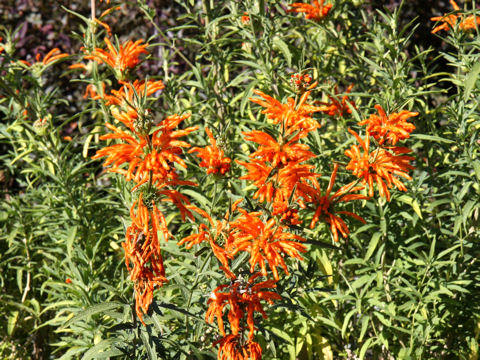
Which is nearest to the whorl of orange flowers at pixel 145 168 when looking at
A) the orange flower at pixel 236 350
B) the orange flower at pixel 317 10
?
the orange flower at pixel 236 350

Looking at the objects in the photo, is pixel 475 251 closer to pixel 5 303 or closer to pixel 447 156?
pixel 447 156

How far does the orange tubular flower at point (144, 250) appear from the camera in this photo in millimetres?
1625

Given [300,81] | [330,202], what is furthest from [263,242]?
[300,81]

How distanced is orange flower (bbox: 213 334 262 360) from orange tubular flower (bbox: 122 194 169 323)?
0.90 ft

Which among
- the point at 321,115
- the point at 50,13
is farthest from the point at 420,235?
the point at 50,13

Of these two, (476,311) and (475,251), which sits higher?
(475,251)

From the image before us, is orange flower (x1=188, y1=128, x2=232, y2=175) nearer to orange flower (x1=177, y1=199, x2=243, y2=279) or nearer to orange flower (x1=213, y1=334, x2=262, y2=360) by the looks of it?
orange flower (x1=177, y1=199, x2=243, y2=279)

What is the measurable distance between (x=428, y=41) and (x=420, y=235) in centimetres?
299

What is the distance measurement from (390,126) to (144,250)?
2.84 ft

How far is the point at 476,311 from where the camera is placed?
2660 mm

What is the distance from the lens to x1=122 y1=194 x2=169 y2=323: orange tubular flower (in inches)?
64.0

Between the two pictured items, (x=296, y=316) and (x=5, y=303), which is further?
(x=5, y=303)

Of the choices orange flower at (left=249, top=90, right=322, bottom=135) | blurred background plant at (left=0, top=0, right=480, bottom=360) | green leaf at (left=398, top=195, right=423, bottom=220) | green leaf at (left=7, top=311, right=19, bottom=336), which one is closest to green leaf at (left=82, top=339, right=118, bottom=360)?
blurred background plant at (left=0, top=0, right=480, bottom=360)

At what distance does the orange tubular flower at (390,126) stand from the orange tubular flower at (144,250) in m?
0.75
